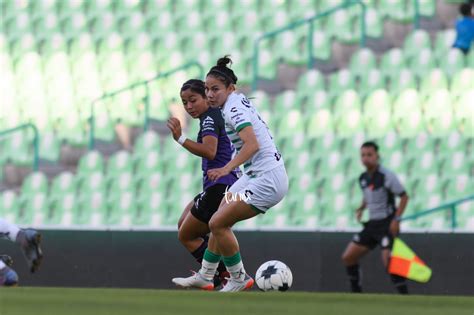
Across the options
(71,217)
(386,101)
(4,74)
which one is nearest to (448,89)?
(386,101)

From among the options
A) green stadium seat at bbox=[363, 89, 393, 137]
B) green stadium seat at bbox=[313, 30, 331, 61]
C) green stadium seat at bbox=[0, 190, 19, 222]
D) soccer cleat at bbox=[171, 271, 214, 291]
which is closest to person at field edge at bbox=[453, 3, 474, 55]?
green stadium seat at bbox=[363, 89, 393, 137]

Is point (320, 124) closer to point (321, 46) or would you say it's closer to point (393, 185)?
point (321, 46)

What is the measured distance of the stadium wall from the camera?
1296cm

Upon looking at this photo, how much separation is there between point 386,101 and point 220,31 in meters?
2.96

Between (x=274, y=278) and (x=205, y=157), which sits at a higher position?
(x=205, y=157)

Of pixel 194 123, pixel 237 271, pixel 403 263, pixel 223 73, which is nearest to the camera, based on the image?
pixel 223 73

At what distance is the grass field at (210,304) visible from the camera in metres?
7.31

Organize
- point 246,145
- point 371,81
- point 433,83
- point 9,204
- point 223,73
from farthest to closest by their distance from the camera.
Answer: point 371,81 → point 433,83 → point 9,204 → point 223,73 → point 246,145

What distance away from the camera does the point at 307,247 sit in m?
13.1

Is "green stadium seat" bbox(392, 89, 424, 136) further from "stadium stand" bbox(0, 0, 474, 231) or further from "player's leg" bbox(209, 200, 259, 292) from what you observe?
"player's leg" bbox(209, 200, 259, 292)

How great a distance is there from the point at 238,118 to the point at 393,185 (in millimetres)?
3988

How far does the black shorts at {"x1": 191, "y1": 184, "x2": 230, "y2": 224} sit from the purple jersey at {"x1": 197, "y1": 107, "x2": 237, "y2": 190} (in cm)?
5

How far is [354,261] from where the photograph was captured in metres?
12.8

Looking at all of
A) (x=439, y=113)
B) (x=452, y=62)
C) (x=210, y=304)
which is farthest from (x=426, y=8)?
(x=210, y=304)
